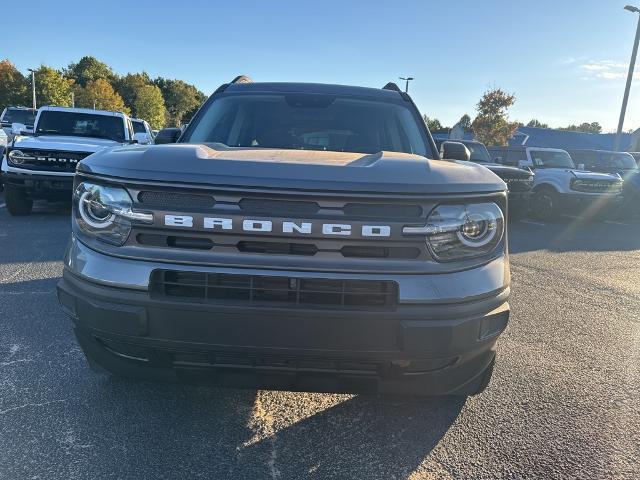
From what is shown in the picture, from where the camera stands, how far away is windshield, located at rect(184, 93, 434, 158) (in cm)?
342

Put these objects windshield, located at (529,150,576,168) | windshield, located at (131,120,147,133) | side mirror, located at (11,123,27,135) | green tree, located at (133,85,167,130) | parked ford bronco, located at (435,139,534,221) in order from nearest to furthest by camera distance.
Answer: side mirror, located at (11,123,27,135)
parked ford bronco, located at (435,139,534,221)
windshield, located at (529,150,576,168)
windshield, located at (131,120,147,133)
green tree, located at (133,85,167,130)

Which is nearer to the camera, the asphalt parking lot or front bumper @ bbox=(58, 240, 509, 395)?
front bumper @ bbox=(58, 240, 509, 395)

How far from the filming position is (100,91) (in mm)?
Result: 67062

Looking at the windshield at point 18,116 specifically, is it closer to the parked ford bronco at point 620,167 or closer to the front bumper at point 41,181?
the front bumper at point 41,181

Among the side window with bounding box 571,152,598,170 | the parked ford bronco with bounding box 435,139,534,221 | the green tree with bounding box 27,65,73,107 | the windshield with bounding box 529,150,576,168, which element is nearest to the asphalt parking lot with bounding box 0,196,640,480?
the parked ford bronco with bounding box 435,139,534,221

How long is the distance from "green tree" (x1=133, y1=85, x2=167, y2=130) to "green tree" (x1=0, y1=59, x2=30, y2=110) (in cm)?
1965

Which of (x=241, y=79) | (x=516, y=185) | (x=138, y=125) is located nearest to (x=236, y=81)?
(x=241, y=79)

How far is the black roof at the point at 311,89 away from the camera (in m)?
3.79

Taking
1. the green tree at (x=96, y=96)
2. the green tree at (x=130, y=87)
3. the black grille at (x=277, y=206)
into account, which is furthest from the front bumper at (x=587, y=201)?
the green tree at (x=130, y=87)

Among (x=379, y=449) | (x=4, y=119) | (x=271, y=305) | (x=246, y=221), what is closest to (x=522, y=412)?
(x=379, y=449)

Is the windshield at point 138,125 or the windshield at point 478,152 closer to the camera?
the windshield at point 478,152

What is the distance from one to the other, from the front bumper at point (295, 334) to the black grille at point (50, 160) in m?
6.66

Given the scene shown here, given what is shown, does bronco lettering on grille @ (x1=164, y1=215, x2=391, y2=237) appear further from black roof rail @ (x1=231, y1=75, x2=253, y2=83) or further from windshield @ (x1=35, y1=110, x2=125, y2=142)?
windshield @ (x1=35, y1=110, x2=125, y2=142)

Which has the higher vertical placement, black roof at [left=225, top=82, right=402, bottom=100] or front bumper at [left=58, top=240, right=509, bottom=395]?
black roof at [left=225, top=82, right=402, bottom=100]
